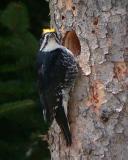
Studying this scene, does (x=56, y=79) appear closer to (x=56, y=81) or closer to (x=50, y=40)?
(x=56, y=81)

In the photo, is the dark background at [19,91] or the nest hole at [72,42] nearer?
the nest hole at [72,42]

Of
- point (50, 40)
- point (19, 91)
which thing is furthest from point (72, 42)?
point (19, 91)

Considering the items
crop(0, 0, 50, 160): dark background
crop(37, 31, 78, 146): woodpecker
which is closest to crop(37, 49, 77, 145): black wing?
crop(37, 31, 78, 146): woodpecker

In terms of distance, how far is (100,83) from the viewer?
3.01m

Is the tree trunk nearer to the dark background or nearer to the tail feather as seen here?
the tail feather

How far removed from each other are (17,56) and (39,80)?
85 cm

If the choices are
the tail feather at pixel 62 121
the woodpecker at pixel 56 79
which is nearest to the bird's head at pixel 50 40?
the woodpecker at pixel 56 79

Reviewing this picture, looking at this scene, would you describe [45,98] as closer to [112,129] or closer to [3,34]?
[112,129]

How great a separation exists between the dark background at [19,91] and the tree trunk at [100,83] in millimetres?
780

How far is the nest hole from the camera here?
124 inches

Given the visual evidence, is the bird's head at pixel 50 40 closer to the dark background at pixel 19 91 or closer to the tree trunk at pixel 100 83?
the tree trunk at pixel 100 83

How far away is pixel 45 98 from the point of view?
310 cm

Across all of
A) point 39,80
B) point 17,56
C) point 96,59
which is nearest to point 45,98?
point 39,80

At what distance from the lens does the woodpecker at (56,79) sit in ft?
10.1
